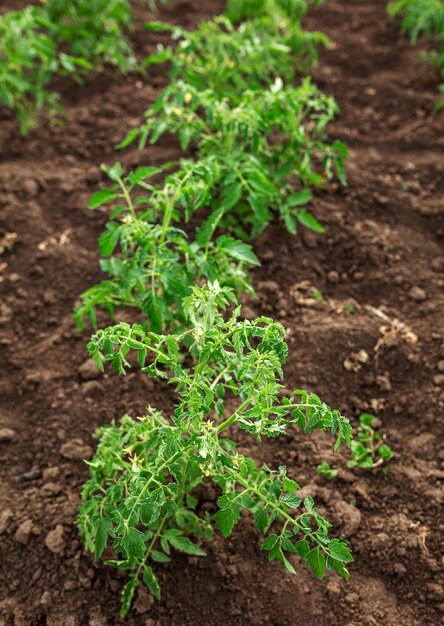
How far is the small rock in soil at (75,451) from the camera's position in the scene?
2492 millimetres

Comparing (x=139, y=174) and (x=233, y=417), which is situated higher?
(x=139, y=174)

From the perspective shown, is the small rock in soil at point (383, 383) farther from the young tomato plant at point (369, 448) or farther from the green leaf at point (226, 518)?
the green leaf at point (226, 518)

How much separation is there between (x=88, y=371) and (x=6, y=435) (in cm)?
38

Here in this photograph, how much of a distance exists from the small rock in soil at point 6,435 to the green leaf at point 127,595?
775mm

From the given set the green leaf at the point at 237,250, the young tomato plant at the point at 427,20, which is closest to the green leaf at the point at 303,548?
the green leaf at the point at 237,250

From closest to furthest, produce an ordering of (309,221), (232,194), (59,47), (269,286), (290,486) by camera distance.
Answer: (290,486), (232,194), (269,286), (309,221), (59,47)

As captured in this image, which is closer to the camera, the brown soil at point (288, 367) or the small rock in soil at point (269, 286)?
the brown soil at point (288, 367)

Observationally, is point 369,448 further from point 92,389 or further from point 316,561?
point 92,389

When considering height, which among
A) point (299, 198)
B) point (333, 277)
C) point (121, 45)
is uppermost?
point (121, 45)


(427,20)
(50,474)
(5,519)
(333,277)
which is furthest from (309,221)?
(427,20)

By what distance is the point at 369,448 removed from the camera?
2553 mm

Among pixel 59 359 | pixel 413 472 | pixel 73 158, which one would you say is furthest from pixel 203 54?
pixel 413 472

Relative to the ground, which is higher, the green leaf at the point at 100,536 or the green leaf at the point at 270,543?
the green leaf at the point at 270,543

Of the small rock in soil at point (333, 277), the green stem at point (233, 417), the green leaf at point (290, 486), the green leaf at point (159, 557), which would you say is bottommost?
the green leaf at point (159, 557)
